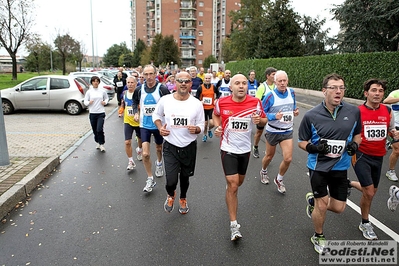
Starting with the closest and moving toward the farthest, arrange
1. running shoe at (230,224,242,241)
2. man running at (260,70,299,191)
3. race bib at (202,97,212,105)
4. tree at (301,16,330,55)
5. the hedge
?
1. running shoe at (230,224,242,241)
2. man running at (260,70,299,191)
3. race bib at (202,97,212,105)
4. the hedge
5. tree at (301,16,330,55)

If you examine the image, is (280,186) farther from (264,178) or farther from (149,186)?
(149,186)

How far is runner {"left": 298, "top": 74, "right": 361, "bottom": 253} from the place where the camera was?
3.49m

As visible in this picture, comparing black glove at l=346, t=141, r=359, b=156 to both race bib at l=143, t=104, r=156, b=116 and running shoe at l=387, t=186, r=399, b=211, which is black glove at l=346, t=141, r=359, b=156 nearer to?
running shoe at l=387, t=186, r=399, b=211

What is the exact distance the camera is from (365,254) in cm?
363

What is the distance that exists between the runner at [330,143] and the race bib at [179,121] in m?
1.52

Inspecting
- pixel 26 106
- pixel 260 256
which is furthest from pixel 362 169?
pixel 26 106

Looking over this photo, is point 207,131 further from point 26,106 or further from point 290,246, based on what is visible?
point 26,106

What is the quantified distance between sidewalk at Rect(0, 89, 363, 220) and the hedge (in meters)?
13.0

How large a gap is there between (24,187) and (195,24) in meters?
101

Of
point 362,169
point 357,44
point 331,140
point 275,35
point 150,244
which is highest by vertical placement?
point 275,35

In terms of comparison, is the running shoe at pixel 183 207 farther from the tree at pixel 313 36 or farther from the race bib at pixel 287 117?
the tree at pixel 313 36

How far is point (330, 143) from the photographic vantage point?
351 centimetres

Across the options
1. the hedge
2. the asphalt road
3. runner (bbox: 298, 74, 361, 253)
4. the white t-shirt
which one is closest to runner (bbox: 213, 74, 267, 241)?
the white t-shirt

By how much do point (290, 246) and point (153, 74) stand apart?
3.45 m
